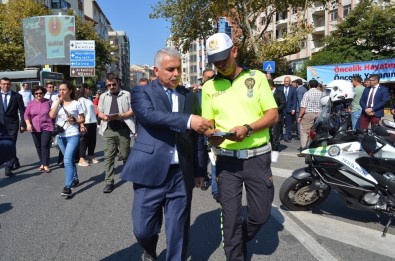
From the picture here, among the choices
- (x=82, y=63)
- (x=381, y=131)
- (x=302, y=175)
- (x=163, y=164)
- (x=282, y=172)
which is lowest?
(x=282, y=172)

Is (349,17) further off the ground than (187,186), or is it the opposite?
(349,17)

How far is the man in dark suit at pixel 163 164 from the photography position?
2.64m

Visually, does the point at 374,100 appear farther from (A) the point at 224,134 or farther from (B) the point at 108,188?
(A) the point at 224,134

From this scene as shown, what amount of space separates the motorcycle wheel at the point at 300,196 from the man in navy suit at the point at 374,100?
484 centimetres

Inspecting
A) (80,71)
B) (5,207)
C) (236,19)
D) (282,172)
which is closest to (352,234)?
(282,172)

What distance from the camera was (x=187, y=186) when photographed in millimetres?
2766

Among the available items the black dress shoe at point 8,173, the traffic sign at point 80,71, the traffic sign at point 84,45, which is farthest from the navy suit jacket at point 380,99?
the traffic sign at point 84,45

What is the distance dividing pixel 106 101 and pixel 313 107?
16.4 ft

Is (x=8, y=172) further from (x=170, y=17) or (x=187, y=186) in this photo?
(x=170, y=17)

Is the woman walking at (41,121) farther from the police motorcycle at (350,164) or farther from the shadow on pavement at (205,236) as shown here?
the police motorcycle at (350,164)

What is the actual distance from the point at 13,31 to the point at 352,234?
33.2m

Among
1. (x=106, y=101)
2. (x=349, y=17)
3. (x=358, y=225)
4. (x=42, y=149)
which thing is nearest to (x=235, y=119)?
(x=358, y=225)

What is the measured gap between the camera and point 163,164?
265 centimetres

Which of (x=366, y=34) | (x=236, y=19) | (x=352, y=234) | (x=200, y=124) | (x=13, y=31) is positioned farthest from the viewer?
(x=13, y=31)
